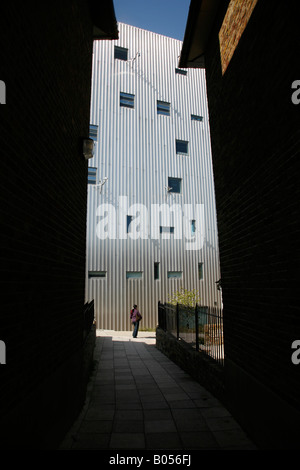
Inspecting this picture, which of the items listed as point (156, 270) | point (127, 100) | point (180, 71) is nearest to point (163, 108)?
point (127, 100)

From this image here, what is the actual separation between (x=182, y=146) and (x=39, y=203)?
63.2 feet

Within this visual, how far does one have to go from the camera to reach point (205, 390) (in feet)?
18.7

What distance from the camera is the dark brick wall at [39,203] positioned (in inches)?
91.0

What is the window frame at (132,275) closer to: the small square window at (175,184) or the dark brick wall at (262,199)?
the small square window at (175,184)

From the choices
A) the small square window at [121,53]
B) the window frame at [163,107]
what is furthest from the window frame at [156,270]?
the small square window at [121,53]

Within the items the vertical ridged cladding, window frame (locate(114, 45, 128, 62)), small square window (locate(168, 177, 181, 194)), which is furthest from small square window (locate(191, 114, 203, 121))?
A: window frame (locate(114, 45, 128, 62))

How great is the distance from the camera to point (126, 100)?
1980 cm

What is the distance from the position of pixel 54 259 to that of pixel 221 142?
3.74m

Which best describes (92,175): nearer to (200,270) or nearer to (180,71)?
(200,270)

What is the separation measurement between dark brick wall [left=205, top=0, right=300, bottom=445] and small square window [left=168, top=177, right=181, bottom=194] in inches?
569

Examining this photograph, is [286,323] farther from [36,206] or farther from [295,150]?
[36,206]

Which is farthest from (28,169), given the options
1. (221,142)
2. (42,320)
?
(221,142)

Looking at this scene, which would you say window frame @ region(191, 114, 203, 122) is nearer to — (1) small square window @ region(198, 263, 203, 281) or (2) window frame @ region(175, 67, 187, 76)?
(2) window frame @ region(175, 67, 187, 76)

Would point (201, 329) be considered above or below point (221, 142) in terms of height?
below
